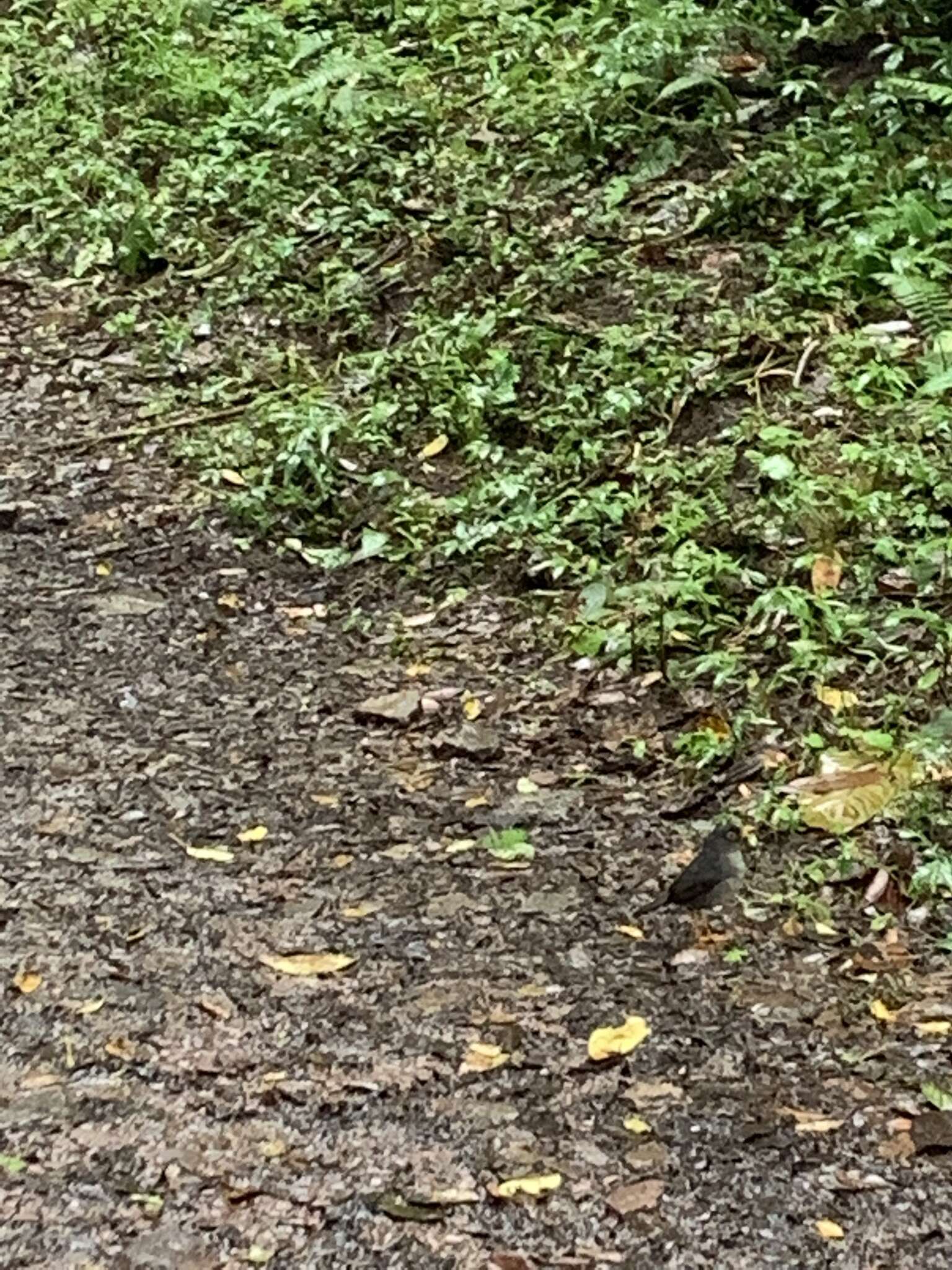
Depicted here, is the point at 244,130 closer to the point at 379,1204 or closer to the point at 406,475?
the point at 406,475

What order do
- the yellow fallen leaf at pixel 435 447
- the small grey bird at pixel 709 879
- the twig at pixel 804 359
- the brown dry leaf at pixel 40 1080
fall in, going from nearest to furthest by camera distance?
the brown dry leaf at pixel 40 1080
the small grey bird at pixel 709 879
the twig at pixel 804 359
the yellow fallen leaf at pixel 435 447

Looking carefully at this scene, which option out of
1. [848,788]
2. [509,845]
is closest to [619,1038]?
[509,845]

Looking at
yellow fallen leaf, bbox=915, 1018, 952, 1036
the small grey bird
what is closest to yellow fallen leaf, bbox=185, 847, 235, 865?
A: the small grey bird

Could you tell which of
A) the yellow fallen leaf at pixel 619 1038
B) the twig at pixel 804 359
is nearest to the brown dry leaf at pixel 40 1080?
the yellow fallen leaf at pixel 619 1038

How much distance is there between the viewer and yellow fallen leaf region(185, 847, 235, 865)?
12.9 ft

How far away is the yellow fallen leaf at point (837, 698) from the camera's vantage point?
162 inches

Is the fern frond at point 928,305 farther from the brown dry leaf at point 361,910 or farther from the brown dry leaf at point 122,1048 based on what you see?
the brown dry leaf at point 122,1048

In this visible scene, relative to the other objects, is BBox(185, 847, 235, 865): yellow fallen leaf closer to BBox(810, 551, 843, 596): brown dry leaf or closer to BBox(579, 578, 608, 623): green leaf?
BBox(579, 578, 608, 623): green leaf

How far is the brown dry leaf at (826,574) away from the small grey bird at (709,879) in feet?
3.48

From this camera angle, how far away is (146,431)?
6.05 metres

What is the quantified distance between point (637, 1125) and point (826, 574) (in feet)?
6.74

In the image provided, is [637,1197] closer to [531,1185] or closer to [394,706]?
[531,1185]

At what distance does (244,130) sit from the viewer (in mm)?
7512

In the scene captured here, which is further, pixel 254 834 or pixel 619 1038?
pixel 254 834
